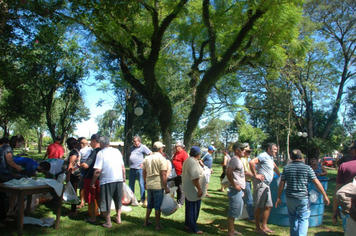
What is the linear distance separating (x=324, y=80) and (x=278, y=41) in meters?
15.6

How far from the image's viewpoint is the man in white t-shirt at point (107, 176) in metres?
5.20

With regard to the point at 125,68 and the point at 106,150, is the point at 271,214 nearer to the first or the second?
the point at 106,150

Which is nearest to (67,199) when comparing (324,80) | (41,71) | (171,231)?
(171,231)

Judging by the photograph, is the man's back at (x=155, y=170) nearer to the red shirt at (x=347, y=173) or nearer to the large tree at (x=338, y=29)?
the red shirt at (x=347, y=173)

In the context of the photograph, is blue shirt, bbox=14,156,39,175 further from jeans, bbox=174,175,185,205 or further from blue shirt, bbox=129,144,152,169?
jeans, bbox=174,175,185,205

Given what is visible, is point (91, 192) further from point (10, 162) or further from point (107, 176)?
point (10, 162)

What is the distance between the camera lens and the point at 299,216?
173 inches

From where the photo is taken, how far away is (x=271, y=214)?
6031mm

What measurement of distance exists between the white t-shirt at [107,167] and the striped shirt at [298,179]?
121 inches

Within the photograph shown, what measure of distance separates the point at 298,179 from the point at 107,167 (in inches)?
133

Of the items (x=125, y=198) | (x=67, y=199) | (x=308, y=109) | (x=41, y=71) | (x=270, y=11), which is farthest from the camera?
(x=308, y=109)

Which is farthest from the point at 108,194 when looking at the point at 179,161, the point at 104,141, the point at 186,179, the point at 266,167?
the point at 266,167

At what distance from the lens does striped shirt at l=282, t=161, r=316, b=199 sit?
4.44m

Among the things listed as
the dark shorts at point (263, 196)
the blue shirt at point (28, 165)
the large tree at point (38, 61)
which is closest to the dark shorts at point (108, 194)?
the blue shirt at point (28, 165)
